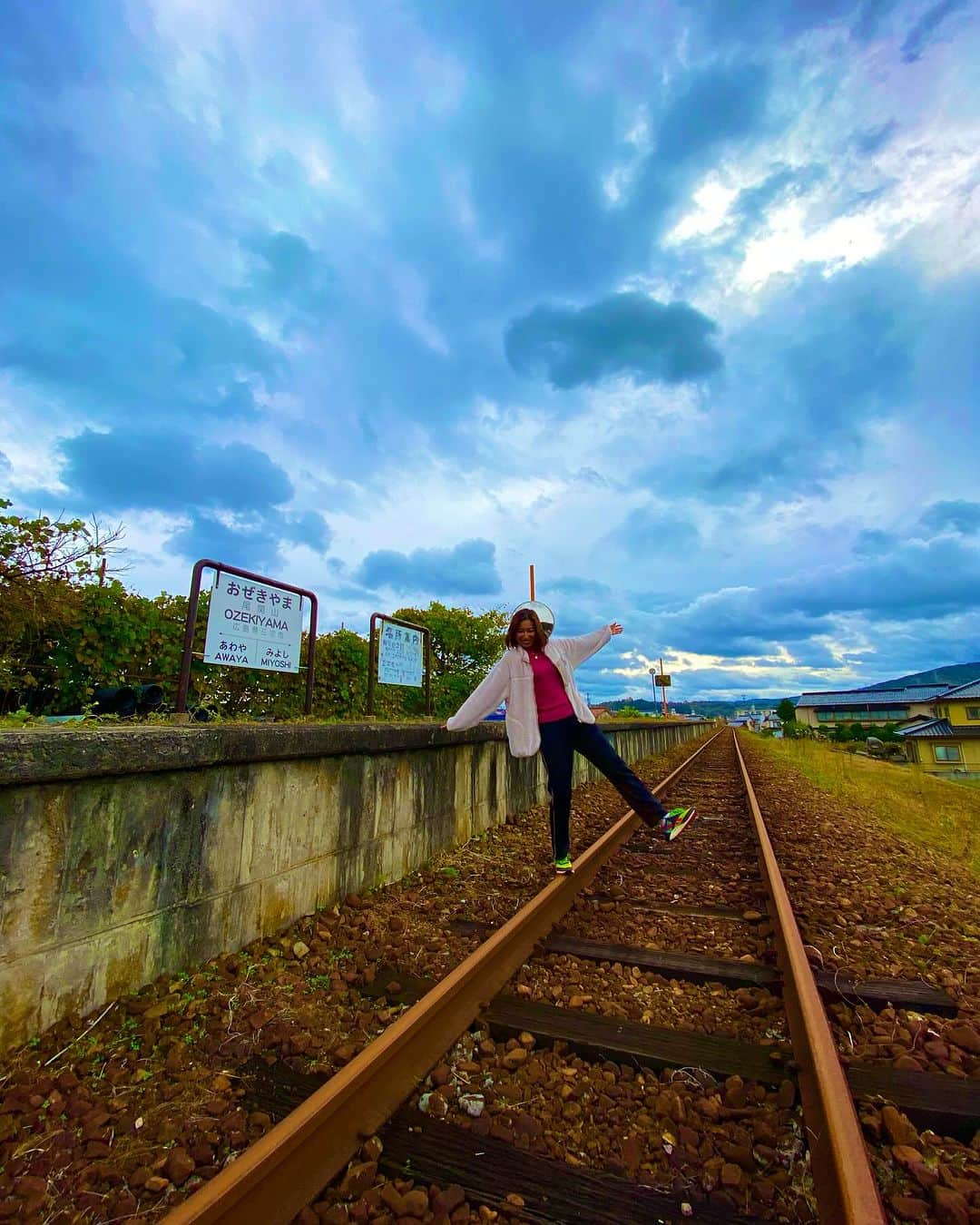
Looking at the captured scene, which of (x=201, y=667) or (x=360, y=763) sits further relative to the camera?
(x=201, y=667)

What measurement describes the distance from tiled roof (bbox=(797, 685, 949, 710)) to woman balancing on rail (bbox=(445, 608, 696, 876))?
100m

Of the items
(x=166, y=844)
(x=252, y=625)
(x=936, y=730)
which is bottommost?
(x=166, y=844)

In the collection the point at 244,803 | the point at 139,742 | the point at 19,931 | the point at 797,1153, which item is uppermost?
the point at 139,742

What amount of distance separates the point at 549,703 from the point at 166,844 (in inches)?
107

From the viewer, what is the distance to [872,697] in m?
97.1

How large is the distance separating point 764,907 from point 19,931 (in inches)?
165

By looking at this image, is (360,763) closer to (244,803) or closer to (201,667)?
(244,803)

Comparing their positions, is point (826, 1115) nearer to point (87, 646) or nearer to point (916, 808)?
point (87, 646)

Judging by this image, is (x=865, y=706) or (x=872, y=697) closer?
(x=865, y=706)

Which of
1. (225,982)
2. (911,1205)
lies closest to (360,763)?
(225,982)

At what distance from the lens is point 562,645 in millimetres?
4746

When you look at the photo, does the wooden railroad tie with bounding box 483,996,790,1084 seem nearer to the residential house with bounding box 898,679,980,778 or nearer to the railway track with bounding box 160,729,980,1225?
the railway track with bounding box 160,729,980,1225

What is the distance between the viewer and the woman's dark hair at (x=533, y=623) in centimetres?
461

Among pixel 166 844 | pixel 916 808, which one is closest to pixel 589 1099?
pixel 166 844
